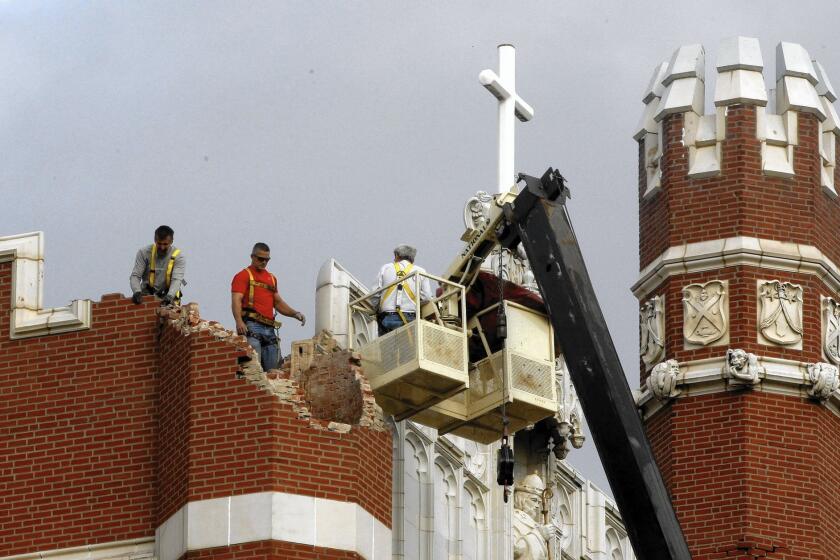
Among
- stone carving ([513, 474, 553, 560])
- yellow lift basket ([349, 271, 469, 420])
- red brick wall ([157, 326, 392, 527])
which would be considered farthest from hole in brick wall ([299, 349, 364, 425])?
stone carving ([513, 474, 553, 560])

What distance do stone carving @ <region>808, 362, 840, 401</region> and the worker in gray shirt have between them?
7.91 meters

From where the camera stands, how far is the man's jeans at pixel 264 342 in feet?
123

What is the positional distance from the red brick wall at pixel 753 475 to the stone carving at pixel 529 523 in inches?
69.7

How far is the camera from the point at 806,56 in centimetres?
4256

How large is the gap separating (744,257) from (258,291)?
6763mm

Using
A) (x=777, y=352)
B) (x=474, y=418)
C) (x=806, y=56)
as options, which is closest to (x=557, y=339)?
(x=474, y=418)

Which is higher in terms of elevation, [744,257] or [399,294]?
[744,257]

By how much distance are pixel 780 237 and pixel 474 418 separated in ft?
17.9

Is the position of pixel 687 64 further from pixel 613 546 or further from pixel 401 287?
pixel 613 546

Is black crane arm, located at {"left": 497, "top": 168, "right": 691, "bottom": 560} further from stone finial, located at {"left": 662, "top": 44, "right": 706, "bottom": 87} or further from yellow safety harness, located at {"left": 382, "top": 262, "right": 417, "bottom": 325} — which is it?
stone finial, located at {"left": 662, "top": 44, "right": 706, "bottom": 87}

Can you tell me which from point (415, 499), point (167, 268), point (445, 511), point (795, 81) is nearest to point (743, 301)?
point (795, 81)

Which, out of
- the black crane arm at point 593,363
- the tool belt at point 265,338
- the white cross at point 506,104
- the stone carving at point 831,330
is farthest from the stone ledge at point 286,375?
the stone carving at point 831,330

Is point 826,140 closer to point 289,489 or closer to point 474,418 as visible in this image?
point 474,418

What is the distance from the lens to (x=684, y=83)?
42.4 meters
